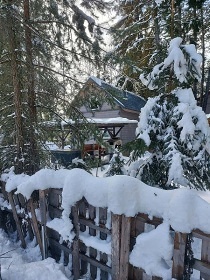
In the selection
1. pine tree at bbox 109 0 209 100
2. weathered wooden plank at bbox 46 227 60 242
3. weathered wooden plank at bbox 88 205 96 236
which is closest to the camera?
weathered wooden plank at bbox 88 205 96 236

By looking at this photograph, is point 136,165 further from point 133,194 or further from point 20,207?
point 133,194

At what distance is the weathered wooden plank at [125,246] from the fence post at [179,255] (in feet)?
1.62

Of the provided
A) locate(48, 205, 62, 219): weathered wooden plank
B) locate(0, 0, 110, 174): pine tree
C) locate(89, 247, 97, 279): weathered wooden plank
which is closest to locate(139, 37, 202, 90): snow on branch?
locate(0, 0, 110, 174): pine tree

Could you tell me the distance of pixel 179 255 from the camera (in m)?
2.05

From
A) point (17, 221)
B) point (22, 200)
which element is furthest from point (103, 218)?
point (17, 221)

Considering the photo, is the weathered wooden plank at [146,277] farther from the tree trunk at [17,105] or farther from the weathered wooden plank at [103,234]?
the tree trunk at [17,105]

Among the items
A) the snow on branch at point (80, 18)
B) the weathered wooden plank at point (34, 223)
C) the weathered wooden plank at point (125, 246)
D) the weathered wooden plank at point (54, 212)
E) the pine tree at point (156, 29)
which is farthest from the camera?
the snow on branch at point (80, 18)

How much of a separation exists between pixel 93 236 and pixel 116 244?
0.45m

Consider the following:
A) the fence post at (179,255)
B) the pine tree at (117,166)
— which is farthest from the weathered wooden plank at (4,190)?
the fence post at (179,255)

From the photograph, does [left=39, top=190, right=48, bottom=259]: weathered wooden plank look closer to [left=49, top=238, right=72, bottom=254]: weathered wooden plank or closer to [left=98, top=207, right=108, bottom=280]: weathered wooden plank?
[left=49, top=238, right=72, bottom=254]: weathered wooden plank

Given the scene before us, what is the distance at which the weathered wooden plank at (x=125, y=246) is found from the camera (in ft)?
7.79

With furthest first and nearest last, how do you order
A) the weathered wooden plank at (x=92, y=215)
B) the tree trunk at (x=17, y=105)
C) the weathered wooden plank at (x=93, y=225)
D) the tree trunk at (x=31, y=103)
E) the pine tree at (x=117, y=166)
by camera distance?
the pine tree at (x=117, y=166) → the tree trunk at (x=31, y=103) → the tree trunk at (x=17, y=105) → the weathered wooden plank at (x=92, y=215) → the weathered wooden plank at (x=93, y=225)

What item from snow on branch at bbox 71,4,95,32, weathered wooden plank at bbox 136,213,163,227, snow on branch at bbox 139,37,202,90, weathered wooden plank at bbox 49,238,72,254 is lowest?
weathered wooden plank at bbox 49,238,72,254

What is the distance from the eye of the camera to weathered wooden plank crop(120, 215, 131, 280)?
2.37 meters
